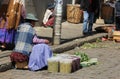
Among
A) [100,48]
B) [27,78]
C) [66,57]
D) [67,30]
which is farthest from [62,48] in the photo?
[67,30]

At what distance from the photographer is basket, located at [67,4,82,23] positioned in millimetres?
19359

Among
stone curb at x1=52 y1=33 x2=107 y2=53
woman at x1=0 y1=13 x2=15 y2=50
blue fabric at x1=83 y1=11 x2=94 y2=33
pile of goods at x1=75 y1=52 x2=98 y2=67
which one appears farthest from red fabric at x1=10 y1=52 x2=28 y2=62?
blue fabric at x1=83 y1=11 x2=94 y2=33

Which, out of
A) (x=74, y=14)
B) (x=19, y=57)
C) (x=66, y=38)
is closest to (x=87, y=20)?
(x=66, y=38)

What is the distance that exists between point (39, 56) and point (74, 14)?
9.84 meters

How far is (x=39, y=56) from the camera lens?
31.8 feet

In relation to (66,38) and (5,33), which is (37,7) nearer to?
(66,38)

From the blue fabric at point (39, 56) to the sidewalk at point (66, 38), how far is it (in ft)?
1.75

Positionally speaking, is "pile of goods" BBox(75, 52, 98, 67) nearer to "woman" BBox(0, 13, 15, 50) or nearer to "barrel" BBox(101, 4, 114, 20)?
"woman" BBox(0, 13, 15, 50)

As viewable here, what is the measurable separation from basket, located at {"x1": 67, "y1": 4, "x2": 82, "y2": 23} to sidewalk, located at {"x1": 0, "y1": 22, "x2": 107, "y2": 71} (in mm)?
230

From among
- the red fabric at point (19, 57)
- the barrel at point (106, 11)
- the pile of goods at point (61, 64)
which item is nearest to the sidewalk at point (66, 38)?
the red fabric at point (19, 57)

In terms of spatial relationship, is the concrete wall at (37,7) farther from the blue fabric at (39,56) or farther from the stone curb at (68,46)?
the blue fabric at (39,56)

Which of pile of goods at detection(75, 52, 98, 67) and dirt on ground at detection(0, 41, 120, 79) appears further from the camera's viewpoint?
pile of goods at detection(75, 52, 98, 67)

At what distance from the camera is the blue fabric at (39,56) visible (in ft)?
31.8

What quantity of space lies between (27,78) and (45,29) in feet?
24.9
